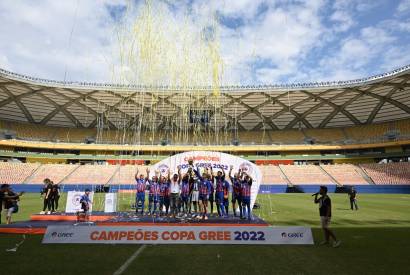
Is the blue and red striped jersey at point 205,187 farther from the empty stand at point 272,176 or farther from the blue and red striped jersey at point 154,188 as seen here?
the empty stand at point 272,176

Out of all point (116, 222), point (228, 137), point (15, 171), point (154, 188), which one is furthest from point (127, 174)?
point (116, 222)

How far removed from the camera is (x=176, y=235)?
326 inches

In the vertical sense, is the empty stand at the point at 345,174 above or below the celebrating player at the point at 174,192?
above

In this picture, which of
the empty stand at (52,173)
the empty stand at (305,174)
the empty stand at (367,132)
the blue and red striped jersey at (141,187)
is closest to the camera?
the blue and red striped jersey at (141,187)

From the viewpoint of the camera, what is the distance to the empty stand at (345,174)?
46844 millimetres

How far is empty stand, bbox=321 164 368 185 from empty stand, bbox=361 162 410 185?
5.89ft

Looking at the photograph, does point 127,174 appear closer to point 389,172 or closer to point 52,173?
point 52,173

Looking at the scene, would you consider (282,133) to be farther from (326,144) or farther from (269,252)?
(269,252)

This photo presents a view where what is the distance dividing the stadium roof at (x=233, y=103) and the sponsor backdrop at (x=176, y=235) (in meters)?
36.2

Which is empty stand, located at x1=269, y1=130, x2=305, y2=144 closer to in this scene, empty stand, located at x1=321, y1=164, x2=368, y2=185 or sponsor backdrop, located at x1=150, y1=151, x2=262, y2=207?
empty stand, located at x1=321, y1=164, x2=368, y2=185

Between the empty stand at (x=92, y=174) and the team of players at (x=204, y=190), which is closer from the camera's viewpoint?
the team of players at (x=204, y=190)

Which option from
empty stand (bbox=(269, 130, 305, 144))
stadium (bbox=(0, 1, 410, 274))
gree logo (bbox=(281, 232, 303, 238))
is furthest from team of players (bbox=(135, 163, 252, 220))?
empty stand (bbox=(269, 130, 305, 144))

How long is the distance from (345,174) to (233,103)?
74.1ft

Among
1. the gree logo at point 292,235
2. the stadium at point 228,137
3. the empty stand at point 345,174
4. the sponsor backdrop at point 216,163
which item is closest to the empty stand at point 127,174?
the stadium at point 228,137
